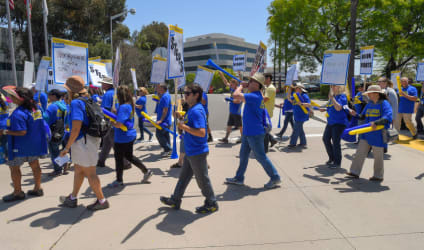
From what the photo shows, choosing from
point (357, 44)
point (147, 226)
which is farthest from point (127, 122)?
point (357, 44)

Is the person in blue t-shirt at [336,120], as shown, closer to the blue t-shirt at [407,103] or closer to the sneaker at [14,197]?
the blue t-shirt at [407,103]

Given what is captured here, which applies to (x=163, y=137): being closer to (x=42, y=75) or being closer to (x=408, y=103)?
(x=42, y=75)

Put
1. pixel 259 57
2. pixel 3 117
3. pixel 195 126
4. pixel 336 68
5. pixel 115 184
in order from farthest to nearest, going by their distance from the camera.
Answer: pixel 259 57, pixel 336 68, pixel 115 184, pixel 3 117, pixel 195 126

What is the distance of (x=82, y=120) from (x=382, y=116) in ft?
14.9

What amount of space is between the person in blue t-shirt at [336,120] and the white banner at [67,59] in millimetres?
4599

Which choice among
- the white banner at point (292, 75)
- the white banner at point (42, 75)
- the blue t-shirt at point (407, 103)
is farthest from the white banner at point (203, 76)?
the blue t-shirt at point (407, 103)

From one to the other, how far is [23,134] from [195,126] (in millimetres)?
2434

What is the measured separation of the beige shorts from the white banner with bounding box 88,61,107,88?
3.81m

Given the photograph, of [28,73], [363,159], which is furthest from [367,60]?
[28,73]

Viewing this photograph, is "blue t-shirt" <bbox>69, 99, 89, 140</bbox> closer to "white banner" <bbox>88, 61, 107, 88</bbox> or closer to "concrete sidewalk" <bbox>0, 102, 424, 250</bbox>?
"concrete sidewalk" <bbox>0, 102, 424, 250</bbox>

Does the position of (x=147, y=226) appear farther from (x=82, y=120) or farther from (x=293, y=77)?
(x=293, y=77)

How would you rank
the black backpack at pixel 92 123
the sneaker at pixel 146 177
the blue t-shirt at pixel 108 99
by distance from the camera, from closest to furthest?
the black backpack at pixel 92 123 → the sneaker at pixel 146 177 → the blue t-shirt at pixel 108 99

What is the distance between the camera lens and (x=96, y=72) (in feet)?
24.1

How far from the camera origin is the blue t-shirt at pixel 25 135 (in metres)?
4.04
